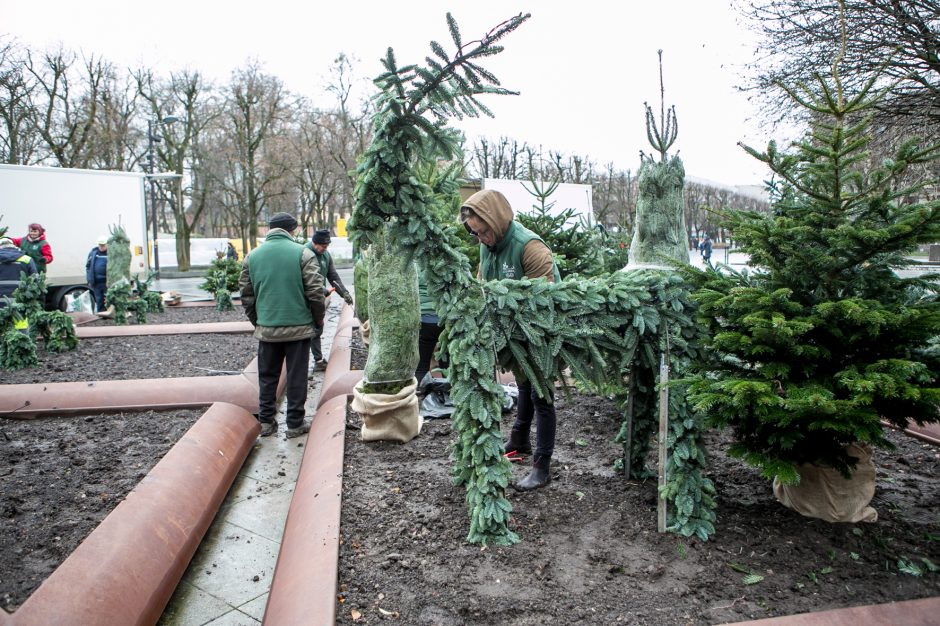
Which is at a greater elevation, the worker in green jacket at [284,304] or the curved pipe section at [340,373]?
the worker in green jacket at [284,304]

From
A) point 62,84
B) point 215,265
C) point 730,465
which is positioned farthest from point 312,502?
point 62,84

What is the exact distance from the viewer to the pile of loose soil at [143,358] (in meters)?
6.89

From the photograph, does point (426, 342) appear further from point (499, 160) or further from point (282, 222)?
point (499, 160)

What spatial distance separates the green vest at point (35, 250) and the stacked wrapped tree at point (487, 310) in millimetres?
10417

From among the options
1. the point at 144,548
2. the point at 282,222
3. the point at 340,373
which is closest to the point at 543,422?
the point at 144,548

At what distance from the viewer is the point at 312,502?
144 inches

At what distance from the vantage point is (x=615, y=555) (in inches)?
122

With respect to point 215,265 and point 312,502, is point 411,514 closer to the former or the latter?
point 312,502

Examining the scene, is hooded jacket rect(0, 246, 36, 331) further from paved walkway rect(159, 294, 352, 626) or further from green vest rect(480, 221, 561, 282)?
green vest rect(480, 221, 561, 282)

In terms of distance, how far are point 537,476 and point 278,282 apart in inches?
115

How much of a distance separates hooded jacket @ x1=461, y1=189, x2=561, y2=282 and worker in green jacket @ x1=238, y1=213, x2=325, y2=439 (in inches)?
92.5

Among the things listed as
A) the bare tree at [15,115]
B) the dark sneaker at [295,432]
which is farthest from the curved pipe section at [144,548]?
the bare tree at [15,115]

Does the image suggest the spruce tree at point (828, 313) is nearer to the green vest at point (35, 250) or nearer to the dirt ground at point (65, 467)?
the dirt ground at point (65, 467)

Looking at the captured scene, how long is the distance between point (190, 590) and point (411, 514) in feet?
4.12
